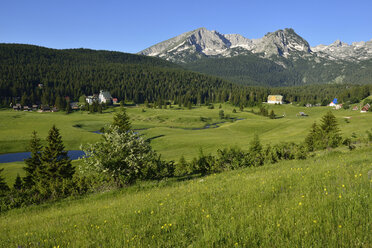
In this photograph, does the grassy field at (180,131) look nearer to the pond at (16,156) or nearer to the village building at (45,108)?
the pond at (16,156)

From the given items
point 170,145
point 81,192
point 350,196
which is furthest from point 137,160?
point 170,145

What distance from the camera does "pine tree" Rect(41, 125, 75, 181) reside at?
1614 inches

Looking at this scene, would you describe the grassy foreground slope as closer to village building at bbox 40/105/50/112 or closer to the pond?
the pond

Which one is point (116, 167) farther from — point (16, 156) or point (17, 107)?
point (17, 107)

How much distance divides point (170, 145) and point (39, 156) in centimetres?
4795

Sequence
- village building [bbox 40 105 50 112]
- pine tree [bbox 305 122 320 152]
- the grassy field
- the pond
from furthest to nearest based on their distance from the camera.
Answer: village building [bbox 40 105 50 112], the grassy field, the pond, pine tree [bbox 305 122 320 152]

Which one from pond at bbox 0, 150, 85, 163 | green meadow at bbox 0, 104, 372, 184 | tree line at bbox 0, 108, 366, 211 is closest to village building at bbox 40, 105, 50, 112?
green meadow at bbox 0, 104, 372, 184

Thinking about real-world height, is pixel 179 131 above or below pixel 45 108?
below

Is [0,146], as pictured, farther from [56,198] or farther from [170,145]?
[56,198]

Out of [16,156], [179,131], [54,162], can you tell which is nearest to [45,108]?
[16,156]

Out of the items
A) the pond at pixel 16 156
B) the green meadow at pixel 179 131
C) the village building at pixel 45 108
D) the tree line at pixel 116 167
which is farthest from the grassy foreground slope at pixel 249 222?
the village building at pixel 45 108

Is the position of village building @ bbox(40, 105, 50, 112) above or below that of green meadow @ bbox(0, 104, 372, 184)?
above

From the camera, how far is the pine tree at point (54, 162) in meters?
41.0

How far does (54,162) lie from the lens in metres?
41.8
